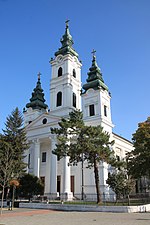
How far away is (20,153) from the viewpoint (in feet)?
97.1

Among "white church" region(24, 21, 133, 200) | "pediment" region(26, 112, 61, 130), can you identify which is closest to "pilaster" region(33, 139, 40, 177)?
"white church" region(24, 21, 133, 200)

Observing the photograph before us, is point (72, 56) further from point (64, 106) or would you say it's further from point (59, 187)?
point (59, 187)

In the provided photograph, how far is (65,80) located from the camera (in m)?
44.5

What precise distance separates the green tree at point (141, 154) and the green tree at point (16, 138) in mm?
13654

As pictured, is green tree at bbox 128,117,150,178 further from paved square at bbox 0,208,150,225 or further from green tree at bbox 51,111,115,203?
paved square at bbox 0,208,150,225

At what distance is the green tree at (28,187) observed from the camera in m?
30.8

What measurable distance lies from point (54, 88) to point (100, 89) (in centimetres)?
976

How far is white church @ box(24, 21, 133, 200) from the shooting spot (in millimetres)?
37406

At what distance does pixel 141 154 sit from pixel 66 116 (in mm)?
16341

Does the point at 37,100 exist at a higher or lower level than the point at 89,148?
higher

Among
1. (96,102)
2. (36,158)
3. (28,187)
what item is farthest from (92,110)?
(28,187)

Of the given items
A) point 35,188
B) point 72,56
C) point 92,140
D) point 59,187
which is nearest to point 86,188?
point 59,187

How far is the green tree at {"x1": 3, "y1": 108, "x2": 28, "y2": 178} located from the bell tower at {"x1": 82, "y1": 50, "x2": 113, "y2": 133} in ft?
42.6

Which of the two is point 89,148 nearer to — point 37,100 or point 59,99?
point 59,99
